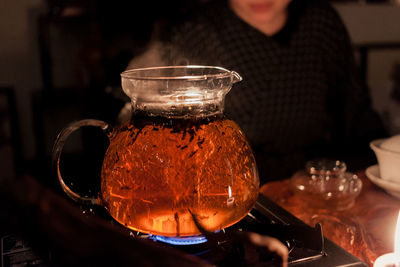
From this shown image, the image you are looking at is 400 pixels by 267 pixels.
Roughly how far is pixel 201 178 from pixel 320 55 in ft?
4.91

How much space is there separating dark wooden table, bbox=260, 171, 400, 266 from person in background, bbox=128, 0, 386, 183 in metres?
0.74

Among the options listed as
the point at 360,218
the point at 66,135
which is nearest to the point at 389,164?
the point at 360,218

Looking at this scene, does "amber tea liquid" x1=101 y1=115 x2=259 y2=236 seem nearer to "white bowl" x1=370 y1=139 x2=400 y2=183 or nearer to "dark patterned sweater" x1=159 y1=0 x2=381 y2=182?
"white bowl" x1=370 y1=139 x2=400 y2=183

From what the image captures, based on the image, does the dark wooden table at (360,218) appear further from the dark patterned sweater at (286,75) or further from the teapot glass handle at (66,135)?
the dark patterned sweater at (286,75)

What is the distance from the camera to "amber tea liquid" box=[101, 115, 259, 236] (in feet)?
1.89

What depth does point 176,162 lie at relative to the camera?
1.89ft

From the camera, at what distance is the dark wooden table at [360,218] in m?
0.71

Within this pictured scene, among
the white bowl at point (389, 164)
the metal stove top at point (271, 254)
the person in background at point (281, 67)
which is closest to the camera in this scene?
the metal stove top at point (271, 254)

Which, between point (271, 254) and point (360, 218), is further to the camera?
point (360, 218)

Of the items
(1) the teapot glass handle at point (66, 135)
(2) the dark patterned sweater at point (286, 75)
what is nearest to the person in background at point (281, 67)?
(2) the dark patterned sweater at point (286, 75)

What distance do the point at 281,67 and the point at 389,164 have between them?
1.03 meters

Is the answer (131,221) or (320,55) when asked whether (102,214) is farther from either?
(320,55)

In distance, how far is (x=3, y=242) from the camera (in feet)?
2.25

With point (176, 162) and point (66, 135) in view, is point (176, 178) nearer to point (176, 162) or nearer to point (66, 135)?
point (176, 162)
